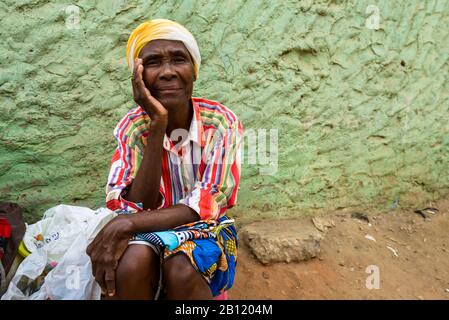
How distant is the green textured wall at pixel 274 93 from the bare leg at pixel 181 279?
4.10 ft

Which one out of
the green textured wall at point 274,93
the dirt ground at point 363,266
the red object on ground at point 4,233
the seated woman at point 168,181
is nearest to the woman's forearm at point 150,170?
the seated woman at point 168,181

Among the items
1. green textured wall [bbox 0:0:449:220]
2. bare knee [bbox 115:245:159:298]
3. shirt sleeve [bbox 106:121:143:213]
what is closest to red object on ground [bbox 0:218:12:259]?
green textured wall [bbox 0:0:449:220]

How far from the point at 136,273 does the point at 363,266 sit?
73.1 inches

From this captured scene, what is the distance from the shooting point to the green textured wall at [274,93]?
2797 mm

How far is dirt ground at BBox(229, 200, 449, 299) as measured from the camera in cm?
303

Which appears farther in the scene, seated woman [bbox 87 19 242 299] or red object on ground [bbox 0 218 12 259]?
red object on ground [bbox 0 218 12 259]

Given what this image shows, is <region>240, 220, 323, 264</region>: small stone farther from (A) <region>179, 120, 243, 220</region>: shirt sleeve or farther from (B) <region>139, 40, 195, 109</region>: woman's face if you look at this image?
(B) <region>139, 40, 195, 109</region>: woman's face

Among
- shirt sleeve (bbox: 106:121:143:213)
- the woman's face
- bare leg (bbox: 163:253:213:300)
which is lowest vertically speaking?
bare leg (bbox: 163:253:213:300)

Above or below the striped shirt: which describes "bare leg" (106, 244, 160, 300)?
below

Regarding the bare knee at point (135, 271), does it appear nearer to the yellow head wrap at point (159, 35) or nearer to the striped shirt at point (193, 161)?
the striped shirt at point (193, 161)

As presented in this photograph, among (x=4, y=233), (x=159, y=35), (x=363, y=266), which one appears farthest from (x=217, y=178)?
(x=363, y=266)

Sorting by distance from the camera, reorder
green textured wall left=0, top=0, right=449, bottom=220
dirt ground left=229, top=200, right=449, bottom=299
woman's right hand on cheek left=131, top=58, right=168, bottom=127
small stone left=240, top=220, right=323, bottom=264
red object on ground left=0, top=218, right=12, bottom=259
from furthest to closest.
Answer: small stone left=240, top=220, right=323, bottom=264 → dirt ground left=229, top=200, right=449, bottom=299 → green textured wall left=0, top=0, right=449, bottom=220 → red object on ground left=0, top=218, right=12, bottom=259 → woman's right hand on cheek left=131, top=58, right=168, bottom=127

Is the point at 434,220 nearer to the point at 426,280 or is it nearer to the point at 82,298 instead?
the point at 426,280

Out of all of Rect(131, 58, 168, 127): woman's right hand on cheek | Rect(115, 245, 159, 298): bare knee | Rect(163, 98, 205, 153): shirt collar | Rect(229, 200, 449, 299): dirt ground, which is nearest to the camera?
Rect(115, 245, 159, 298): bare knee
